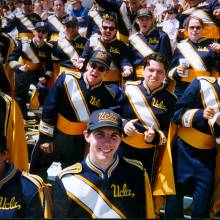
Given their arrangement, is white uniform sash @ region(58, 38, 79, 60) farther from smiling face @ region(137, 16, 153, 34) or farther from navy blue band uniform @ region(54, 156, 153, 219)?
navy blue band uniform @ region(54, 156, 153, 219)

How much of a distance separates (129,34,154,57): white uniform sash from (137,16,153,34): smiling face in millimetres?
A: 128

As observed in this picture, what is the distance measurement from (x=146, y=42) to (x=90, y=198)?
136 inches

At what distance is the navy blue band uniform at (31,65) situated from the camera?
7023 millimetres

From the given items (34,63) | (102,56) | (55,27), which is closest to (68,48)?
(34,63)

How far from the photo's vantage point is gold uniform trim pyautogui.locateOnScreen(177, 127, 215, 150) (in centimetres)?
371

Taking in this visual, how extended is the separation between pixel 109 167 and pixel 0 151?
0.76 m

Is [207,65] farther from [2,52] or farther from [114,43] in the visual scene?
[2,52]

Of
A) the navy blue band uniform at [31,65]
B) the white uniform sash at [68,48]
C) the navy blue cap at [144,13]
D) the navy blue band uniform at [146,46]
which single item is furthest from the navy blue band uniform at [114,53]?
the navy blue band uniform at [31,65]

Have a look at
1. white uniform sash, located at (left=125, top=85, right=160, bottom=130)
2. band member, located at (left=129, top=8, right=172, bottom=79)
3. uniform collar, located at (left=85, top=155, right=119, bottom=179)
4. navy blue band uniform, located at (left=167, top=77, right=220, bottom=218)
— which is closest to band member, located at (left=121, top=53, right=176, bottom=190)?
white uniform sash, located at (left=125, top=85, right=160, bottom=130)

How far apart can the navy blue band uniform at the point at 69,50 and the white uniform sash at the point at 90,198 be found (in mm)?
4205

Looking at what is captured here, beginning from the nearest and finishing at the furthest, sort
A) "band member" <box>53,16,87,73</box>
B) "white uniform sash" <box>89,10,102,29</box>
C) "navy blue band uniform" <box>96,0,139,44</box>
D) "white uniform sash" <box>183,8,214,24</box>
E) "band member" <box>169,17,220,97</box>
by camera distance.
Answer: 1. "band member" <box>169,17,220,97</box>
2. "white uniform sash" <box>183,8,214,24</box>
3. "navy blue band uniform" <box>96,0,139,44</box>
4. "band member" <box>53,16,87,73</box>
5. "white uniform sash" <box>89,10,102,29</box>

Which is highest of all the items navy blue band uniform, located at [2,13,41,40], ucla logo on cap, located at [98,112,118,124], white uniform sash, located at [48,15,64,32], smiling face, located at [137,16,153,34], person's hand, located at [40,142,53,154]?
ucla logo on cap, located at [98,112,118,124]

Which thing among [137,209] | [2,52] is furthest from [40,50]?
[137,209]

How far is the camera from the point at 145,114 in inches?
151
